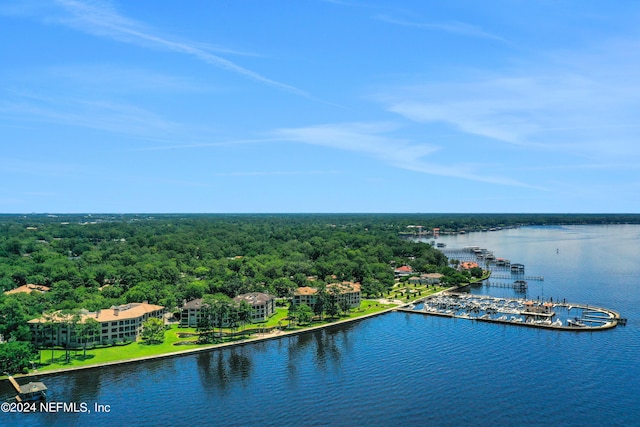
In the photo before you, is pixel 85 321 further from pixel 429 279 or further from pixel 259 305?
pixel 429 279

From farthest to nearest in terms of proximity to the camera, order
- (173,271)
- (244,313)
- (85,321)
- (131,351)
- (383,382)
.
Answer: (173,271) < (244,313) < (85,321) < (131,351) < (383,382)

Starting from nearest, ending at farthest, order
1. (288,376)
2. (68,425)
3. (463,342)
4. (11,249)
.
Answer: (68,425)
(288,376)
(463,342)
(11,249)

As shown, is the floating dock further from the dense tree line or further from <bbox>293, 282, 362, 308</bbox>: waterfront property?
<bbox>293, 282, 362, 308</bbox>: waterfront property

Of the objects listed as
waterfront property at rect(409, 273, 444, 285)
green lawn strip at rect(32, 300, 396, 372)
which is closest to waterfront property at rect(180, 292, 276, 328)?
green lawn strip at rect(32, 300, 396, 372)

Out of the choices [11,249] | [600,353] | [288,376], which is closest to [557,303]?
[600,353]

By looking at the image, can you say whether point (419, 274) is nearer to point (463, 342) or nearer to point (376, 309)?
point (376, 309)

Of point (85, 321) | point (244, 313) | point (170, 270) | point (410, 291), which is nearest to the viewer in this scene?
point (85, 321)

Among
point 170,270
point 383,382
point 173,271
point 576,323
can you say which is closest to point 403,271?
point 576,323

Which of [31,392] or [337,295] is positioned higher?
[337,295]
